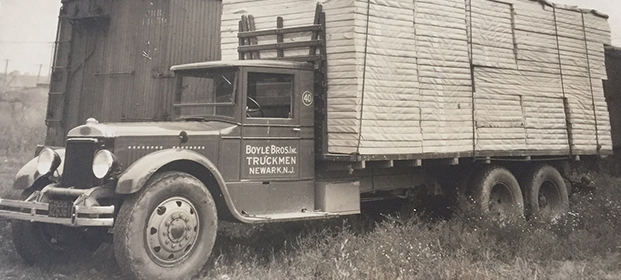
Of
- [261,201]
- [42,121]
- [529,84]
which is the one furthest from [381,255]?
[42,121]

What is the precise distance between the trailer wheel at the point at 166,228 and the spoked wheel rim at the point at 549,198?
584 centimetres

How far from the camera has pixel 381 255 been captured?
16.3 ft

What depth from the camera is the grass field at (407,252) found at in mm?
4664

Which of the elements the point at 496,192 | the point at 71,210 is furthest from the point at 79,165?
the point at 496,192

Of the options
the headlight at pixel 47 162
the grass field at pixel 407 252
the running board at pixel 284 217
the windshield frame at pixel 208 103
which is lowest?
the grass field at pixel 407 252

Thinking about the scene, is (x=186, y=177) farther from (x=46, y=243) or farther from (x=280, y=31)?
(x=280, y=31)

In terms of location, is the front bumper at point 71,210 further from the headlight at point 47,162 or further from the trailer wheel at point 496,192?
the trailer wheel at point 496,192

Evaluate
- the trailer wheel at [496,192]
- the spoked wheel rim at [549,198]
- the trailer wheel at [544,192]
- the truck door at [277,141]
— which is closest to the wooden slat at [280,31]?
the truck door at [277,141]

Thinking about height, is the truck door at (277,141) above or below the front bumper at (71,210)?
above

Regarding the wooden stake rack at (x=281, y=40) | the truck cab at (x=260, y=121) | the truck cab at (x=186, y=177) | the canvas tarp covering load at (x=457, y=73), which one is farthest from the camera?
the wooden stake rack at (x=281, y=40)

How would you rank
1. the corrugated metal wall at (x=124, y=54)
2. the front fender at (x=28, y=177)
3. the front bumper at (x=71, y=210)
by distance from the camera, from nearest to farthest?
the front bumper at (x=71, y=210) < the front fender at (x=28, y=177) < the corrugated metal wall at (x=124, y=54)

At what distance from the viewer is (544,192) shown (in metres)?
8.27

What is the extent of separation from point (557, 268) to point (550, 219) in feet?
7.29

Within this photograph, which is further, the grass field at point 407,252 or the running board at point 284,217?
the running board at point 284,217
